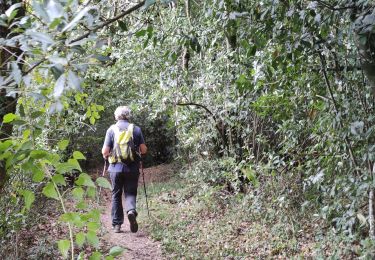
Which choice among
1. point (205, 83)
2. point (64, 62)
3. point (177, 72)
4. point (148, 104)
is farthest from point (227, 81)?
point (64, 62)

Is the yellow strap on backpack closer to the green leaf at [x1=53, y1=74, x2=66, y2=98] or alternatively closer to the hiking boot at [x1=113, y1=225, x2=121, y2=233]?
the hiking boot at [x1=113, y1=225, x2=121, y2=233]

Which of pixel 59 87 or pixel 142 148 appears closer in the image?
pixel 59 87

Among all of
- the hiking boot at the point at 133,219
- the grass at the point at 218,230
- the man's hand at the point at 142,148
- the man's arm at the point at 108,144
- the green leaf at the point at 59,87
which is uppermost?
the green leaf at the point at 59,87

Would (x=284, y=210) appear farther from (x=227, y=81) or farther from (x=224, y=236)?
(x=227, y=81)

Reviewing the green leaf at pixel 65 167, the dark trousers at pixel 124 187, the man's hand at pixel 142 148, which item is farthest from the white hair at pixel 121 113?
the green leaf at pixel 65 167

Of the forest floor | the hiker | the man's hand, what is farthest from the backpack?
the forest floor

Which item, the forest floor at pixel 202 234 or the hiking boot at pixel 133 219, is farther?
the hiking boot at pixel 133 219

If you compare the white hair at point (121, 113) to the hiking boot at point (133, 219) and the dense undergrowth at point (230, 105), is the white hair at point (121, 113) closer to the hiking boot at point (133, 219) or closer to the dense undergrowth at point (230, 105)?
the dense undergrowth at point (230, 105)

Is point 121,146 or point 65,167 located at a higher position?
point 65,167

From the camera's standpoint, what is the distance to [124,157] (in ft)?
24.0

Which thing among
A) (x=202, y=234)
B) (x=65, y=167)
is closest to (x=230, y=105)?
Answer: (x=202, y=234)

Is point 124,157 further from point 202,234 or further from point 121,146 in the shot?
point 202,234

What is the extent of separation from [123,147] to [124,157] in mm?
167

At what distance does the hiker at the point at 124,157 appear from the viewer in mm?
7336
